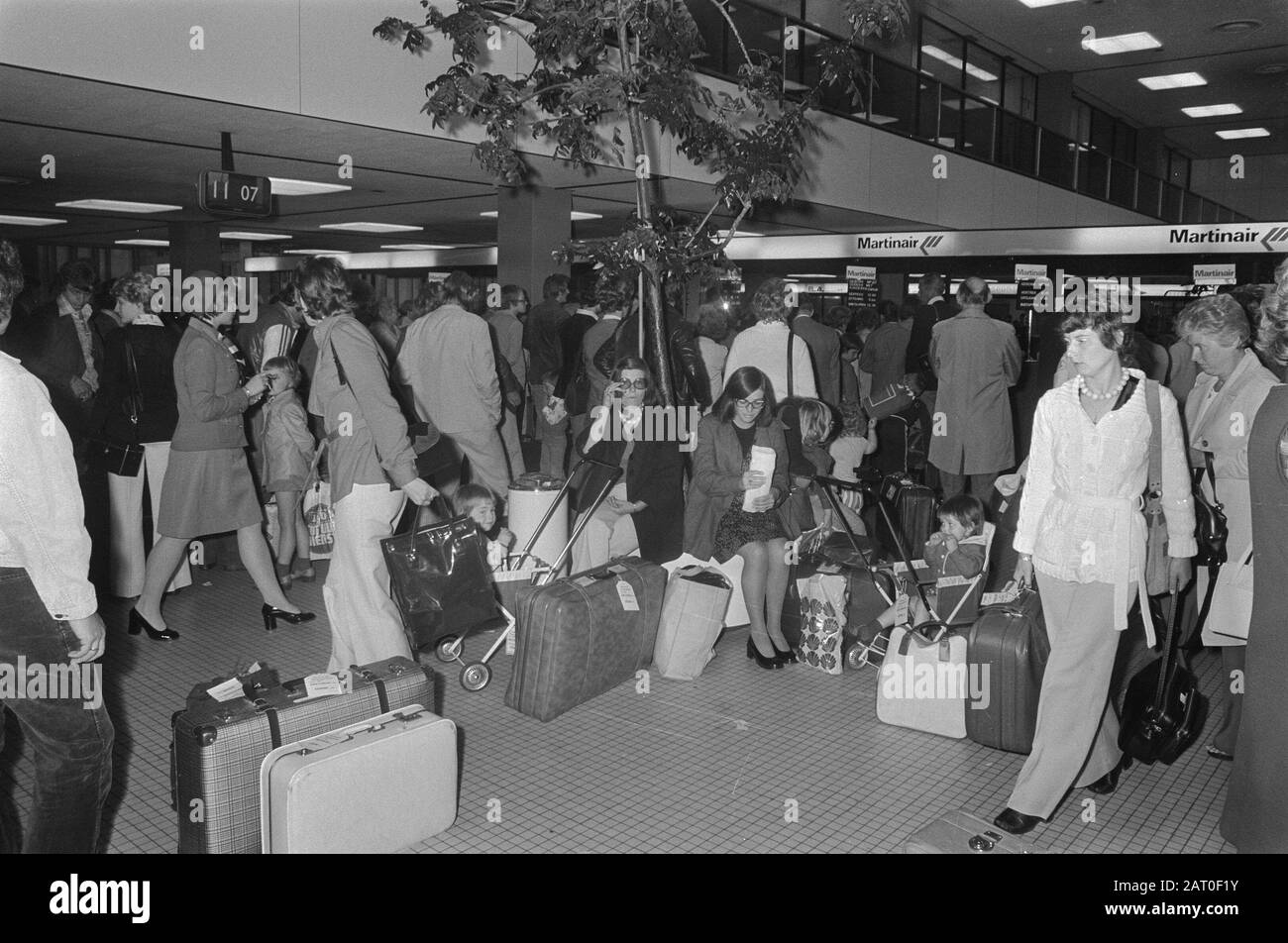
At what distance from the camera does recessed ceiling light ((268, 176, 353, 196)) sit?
9016mm

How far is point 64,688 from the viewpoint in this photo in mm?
2314

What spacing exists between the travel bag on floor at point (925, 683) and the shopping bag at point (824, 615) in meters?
0.60

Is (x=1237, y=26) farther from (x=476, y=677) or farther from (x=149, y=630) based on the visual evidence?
(x=149, y=630)

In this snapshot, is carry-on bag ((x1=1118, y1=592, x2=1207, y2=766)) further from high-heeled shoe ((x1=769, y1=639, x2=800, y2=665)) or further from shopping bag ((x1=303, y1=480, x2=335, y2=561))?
shopping bag ((x1=303, y1=480, x2=335, y2=561))

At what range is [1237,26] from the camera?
11.8 m

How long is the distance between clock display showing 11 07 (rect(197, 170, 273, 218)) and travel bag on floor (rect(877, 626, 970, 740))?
15.9ft

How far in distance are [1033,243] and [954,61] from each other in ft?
11.9

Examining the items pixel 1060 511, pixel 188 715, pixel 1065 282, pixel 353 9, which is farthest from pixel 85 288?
pixel 1065 282

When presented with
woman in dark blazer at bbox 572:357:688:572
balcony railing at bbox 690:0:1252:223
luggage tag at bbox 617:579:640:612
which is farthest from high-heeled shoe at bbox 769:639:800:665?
balcony railing at bbox 690:0:1252:223

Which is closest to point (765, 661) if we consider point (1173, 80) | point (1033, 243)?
point (1033, 243)

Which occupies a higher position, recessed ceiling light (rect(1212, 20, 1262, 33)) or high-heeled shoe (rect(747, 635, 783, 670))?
recessed ceiling light (rect(1212, 20, 1262, 33))

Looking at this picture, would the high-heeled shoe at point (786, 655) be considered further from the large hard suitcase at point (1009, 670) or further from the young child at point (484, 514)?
the young child at point (484, 514)

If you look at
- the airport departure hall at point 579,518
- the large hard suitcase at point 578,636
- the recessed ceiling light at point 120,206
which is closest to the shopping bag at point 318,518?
the airport departure hall at point 579,518

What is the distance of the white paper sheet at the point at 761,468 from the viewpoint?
4.62 meters
